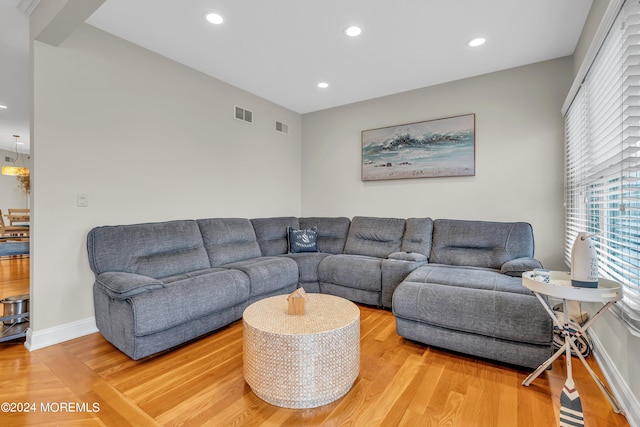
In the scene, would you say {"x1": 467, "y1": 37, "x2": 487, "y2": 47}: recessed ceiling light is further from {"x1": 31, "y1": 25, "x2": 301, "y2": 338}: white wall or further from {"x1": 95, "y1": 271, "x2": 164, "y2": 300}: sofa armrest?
{"x1": 95, "y1": 271, "x2": 164, "y2": 300}: sofa armrest

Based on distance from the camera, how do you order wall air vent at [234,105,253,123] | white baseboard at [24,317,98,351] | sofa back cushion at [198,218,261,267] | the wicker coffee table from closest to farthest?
the wicker coffee table, white baseboard at [24,317,98,351], sofa back cushion at [198,218,261,267], wall air vent at [234,105,253,123]

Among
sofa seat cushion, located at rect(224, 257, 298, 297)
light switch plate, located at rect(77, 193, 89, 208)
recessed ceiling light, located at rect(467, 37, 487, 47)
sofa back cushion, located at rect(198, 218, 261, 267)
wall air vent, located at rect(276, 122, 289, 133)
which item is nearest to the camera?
light switch plate, located at rect(77, 193, 89, 208)

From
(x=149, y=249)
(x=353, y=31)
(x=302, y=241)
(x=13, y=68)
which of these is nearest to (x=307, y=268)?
(x=302, y=241)

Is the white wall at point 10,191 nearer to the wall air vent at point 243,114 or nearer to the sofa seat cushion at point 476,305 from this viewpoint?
the wall air vent at point 243,114

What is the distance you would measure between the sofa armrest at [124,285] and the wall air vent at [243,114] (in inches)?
95.5

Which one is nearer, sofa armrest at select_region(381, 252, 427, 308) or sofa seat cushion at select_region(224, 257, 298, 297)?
sofa seat cushion at select_region(224, 257, 298, 297)

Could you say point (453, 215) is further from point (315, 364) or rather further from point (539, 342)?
point (315, 364)

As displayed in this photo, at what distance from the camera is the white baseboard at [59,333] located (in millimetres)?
2243

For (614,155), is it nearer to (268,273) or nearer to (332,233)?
(268,273)

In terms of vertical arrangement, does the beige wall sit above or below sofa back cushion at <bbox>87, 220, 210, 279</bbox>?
above

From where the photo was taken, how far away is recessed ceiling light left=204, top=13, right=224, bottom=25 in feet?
7.76

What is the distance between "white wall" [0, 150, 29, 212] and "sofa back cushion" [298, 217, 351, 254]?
325 inches

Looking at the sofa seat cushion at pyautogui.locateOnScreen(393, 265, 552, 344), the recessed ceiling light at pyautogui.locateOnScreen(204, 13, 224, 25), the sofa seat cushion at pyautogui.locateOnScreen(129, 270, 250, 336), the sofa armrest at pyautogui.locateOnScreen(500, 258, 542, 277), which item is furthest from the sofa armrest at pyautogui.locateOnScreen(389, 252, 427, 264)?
the recessed ceiling light at pyautogui.locateOnScreen(204, 13, 224, 25)

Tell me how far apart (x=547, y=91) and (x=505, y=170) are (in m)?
0.88
